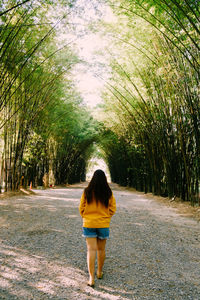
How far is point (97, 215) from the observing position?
6.54 ft

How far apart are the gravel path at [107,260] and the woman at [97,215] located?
0.23m

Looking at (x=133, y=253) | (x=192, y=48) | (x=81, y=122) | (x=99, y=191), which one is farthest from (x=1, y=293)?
(x=81, y=122)

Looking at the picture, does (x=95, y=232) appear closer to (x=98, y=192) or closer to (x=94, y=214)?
(x=94, y=214)

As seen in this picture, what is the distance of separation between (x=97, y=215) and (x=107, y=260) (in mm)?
681

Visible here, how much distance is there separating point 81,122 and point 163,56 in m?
8.42

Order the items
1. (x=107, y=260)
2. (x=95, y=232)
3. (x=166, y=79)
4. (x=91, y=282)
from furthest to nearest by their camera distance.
A: (x=166, y=79) → (x=107, y=260) → (x=95, y=232) → (x=91, y=282)

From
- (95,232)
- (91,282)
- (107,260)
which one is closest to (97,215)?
(95,232)

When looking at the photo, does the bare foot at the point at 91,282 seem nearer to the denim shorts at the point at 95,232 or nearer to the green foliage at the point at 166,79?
the denim shorts at the point at 95,232

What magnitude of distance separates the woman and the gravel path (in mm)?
233

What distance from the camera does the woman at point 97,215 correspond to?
6.47 feet

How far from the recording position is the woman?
197 cm

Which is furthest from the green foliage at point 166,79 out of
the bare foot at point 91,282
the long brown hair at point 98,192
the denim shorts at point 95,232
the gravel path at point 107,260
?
the bare foot at point 91,282

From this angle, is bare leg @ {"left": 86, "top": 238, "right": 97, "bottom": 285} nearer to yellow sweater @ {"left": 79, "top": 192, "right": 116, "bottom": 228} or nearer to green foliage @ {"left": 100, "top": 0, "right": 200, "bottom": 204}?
yellow sweater @ {"left": 79, "top": 192, "right": 116, "bottom": 228}

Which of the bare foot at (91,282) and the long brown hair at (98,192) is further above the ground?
the long brown hair at (98,192)
